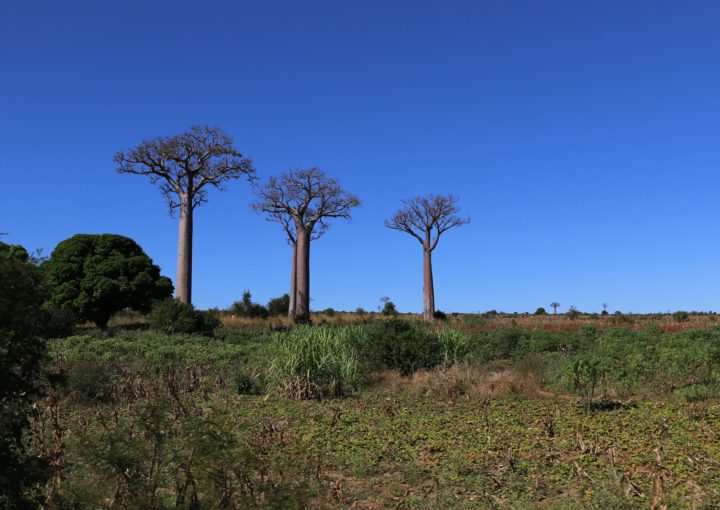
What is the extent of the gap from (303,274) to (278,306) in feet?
25.8

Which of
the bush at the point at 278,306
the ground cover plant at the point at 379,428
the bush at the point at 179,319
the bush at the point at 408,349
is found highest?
the bush at the point at 278,306

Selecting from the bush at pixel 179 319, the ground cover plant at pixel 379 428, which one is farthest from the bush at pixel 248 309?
the ground cover plant at pixel 379 428

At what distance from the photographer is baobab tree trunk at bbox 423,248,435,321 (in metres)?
36.5

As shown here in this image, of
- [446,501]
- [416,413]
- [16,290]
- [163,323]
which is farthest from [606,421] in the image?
[163,323]

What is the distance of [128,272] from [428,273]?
18.8 meters

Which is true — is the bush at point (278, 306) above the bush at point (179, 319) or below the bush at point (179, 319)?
above

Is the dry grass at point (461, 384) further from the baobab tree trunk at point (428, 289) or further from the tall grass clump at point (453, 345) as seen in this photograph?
the baobab tree trunk at point (428, 289)

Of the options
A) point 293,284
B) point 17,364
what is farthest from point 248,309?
point 17,364

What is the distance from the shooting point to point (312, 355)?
9617 mm

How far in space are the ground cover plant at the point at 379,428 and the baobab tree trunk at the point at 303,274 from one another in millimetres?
18878

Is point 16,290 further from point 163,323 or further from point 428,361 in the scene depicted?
point 163,323

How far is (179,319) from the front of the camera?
20.1 m

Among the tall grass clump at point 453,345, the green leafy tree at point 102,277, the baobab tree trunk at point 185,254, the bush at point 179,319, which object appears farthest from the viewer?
the baobab tree trunk at point 185,254

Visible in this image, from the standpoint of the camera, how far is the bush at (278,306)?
40.0 meters
